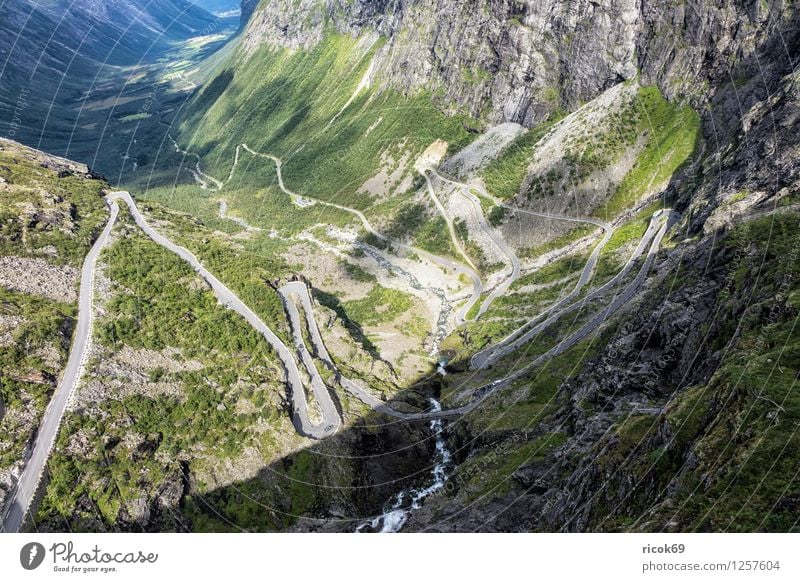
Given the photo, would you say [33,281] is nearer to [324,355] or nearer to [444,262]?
[324,355]

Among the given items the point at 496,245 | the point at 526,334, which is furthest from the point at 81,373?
the point at 496,245

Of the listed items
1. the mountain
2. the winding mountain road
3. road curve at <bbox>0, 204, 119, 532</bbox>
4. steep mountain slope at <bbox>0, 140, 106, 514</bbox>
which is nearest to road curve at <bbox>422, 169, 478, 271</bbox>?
the mountain

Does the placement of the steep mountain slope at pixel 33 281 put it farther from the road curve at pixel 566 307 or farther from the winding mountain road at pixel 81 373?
the road curve at pixel 566 307

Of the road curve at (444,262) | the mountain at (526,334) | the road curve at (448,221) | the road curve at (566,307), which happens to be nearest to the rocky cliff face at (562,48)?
the mountain at (526,334)

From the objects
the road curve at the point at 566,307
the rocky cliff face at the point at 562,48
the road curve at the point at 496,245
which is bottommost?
the road curve at the point at 566,307

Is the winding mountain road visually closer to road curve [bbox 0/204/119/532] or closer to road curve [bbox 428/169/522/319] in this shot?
road curve [bbox 0/204/119/532]

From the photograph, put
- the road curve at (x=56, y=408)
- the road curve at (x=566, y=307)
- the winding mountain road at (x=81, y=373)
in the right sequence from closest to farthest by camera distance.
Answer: the road curve at (x=56, y=408) < the winding mountain road at (x=81, y=373) < the road curve at (x=566, y=307)

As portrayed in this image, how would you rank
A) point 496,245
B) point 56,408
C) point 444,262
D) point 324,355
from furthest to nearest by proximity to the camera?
point 444,262 < point 496,245 < point 324,355 < point 56,408
